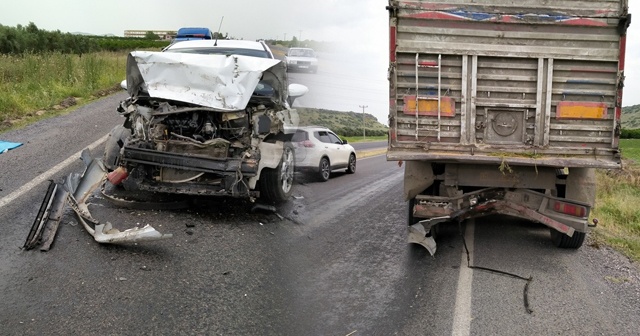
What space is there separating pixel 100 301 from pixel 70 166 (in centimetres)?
475

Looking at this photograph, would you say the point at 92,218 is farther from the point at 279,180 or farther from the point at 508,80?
the point at 508,80

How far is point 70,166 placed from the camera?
8.89m

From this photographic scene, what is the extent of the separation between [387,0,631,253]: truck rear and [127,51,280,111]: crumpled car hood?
1910 millimetres

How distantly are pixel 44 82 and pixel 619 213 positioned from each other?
15.1 m

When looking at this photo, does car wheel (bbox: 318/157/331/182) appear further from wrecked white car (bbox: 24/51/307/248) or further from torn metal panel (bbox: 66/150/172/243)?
torn metal panel (bbox: 66/150/172/243)

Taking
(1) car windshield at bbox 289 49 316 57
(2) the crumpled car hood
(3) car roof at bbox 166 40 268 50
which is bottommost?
(2) the crumpled car hood

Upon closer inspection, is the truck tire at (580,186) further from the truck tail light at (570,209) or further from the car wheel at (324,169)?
the car wheel at (324,169)

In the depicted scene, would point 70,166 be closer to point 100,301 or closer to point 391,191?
point 100,301

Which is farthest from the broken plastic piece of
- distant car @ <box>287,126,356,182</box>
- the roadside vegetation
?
the roadside vegetation

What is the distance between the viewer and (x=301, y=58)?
26.9m

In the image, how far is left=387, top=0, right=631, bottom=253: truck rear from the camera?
21.5ft

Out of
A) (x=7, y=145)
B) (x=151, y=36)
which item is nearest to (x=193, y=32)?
(x=7, y=145)

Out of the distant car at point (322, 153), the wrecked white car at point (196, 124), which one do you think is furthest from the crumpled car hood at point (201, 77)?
the distant car at point (322, 153)

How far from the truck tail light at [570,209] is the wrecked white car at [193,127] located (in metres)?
3.62
